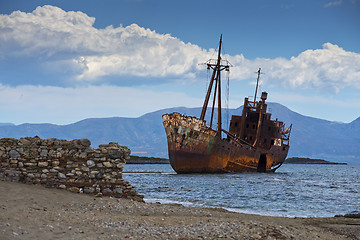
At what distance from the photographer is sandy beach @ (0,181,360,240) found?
32.0 feet

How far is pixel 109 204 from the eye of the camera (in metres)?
13.5

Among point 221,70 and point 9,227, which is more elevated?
point 221,70

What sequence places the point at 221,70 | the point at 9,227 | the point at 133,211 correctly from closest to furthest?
the point at 9,227, the point at 133,211, the point at 221,70

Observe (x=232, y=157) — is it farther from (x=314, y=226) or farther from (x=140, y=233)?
(x=140, y=233)

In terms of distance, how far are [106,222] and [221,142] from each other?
44.7 m

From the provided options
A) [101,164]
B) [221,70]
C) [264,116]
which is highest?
[221,70]

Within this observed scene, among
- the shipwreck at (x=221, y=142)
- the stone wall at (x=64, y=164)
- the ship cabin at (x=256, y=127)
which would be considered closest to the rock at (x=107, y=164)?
the stone wall at (x=64, y=164)

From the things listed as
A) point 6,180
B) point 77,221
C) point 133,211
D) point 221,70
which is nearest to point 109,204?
point 133,211

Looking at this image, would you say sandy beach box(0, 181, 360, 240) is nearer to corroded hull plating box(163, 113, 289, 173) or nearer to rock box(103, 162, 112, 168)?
rock box(103, 162, 112, 168)

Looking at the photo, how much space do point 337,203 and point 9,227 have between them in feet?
74.1

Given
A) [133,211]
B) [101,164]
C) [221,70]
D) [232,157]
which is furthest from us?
[221,70]

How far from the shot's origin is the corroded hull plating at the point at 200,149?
5103 centimetres

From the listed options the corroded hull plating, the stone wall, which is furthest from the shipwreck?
the stone wall

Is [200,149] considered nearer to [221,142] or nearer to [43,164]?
[221,142]
